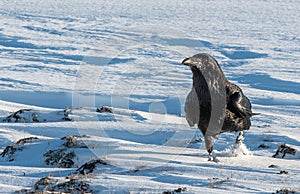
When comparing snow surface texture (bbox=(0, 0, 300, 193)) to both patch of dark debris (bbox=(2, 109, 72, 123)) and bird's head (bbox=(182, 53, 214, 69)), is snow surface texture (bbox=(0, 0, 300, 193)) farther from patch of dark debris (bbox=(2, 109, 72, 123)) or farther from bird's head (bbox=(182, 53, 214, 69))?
bird's head (bbox=(182, 53, 214, 69))

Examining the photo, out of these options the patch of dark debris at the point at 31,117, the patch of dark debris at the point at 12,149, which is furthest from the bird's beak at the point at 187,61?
the patch of dark debris at the point at 31,117

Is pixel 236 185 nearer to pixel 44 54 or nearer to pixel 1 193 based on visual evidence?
pixel 1 193

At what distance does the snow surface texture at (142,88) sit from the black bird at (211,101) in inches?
15.3

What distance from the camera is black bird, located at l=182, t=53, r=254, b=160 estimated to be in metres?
5.75

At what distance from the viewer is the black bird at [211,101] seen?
5.75m

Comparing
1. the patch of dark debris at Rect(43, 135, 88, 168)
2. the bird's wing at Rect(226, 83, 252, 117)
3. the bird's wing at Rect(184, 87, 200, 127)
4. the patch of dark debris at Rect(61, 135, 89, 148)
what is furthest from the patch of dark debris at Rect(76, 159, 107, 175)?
the bird's wing at Rect(226, 83, 252, 117)

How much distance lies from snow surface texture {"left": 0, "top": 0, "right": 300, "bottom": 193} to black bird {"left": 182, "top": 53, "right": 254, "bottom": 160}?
0.39m

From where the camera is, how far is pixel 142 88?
13.5m

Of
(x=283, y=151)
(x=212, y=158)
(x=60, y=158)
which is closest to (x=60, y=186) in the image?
(x=60, y=158)

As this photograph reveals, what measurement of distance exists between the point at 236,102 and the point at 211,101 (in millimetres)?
410

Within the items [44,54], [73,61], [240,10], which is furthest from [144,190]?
[240,10]

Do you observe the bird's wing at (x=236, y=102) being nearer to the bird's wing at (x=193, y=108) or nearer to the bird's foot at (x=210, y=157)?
the bird's wing at (x=193, y=108)

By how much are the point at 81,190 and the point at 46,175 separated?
29.9 inches

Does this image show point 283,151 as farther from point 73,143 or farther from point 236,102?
point 73,143
